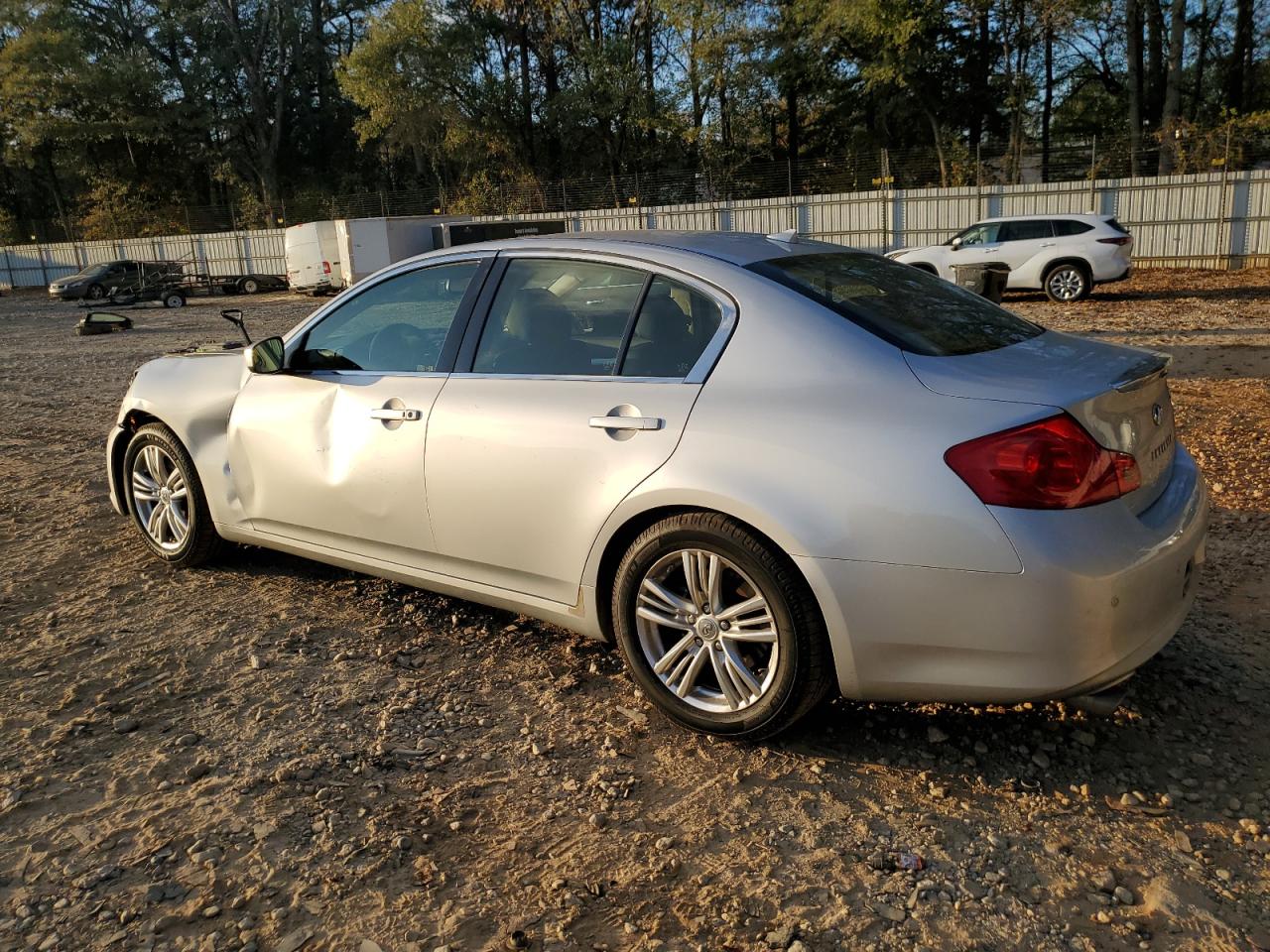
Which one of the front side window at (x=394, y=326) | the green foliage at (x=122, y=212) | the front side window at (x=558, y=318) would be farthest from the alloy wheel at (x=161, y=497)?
the green foliage at (x=122, y=212)

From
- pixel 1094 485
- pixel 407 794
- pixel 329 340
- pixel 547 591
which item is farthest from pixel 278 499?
pixel 1094 485

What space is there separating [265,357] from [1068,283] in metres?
16.2

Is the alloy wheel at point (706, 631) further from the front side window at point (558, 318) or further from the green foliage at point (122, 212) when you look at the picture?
the green foliage at point (122, 212)

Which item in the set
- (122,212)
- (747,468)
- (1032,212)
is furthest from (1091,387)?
(122,212)

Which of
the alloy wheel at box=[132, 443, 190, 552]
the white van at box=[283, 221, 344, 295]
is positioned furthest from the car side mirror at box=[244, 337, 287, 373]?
the white van at box=[283, 221, 344, 295]

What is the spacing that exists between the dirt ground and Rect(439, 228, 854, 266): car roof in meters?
1.55

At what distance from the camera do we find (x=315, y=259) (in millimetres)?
29375

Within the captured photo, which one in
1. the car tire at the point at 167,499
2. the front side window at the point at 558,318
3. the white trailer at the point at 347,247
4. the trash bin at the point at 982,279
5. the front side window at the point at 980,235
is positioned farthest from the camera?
the white trailer at the point at 347,247

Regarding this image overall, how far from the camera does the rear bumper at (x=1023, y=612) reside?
8.28ft

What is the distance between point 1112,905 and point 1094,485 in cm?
104

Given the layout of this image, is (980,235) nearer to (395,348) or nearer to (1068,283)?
(1068,283)

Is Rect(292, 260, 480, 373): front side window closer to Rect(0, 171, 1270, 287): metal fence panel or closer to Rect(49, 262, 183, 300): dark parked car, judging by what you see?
Rect(0, 171, 1270, 287): metal fence panel

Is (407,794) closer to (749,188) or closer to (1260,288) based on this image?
(1260,288)

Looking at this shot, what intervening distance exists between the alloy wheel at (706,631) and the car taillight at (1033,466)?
2.32 ft
